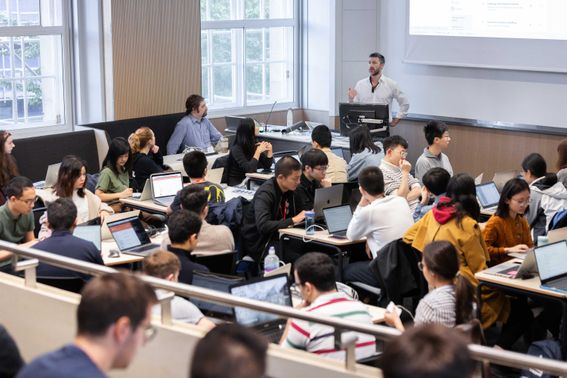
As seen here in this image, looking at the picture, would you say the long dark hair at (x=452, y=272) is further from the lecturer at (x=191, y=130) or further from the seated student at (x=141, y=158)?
the lecturer at (x=191, y=130)

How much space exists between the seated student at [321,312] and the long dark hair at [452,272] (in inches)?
18.9

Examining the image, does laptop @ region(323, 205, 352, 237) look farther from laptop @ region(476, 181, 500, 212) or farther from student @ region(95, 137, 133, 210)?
student @ region(95, 137, 133, 210)

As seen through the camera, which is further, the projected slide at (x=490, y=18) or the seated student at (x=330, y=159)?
the projected slide at (x=490, y=18)

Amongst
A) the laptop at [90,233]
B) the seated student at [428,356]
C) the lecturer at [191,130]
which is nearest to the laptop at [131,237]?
the laptop at [90,233]

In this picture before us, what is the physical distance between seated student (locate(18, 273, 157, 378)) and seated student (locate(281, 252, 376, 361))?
4.10 feet

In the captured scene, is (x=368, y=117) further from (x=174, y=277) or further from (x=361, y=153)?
(x=174, y=277)

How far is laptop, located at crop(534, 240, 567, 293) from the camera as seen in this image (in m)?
5.67

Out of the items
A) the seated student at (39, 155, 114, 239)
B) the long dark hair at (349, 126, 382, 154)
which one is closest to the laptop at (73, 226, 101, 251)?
the seated student at (39, 155, 114, 239)

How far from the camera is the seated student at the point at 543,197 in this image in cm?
722

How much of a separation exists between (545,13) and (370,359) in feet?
23.5

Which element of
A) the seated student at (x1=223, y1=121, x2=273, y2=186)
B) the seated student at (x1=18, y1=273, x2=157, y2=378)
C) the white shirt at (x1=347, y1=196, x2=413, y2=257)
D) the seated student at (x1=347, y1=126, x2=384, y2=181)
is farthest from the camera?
the seated student at (x1=223, y1=121, x2=273, y2=186)

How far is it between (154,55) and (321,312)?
7126 millimetres

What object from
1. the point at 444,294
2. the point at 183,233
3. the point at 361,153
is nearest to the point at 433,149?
the point at 361,153

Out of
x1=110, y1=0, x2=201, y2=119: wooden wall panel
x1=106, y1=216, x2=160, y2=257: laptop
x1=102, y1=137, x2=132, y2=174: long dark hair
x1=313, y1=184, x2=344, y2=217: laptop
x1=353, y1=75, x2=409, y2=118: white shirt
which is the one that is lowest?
x1=106, y1=216, x2=160, y2=257: laptop
